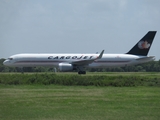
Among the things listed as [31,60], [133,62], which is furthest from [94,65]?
[31,60]

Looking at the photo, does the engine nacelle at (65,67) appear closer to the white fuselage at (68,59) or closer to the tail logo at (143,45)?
the white fuselage at (68,59)

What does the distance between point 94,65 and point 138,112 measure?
36254mm

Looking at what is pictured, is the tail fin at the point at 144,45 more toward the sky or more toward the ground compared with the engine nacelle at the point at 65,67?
more toward the sky

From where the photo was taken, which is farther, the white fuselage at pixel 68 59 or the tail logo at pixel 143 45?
the tail logo at pixel 143 45

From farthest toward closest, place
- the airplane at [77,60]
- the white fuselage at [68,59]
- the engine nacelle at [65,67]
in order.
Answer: the white fuselage at [68,59] → the airplane at [77,60] → the engine nacelle at [65,67]

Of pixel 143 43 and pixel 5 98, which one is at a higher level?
pixel 143 43

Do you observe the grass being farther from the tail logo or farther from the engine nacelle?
the tail logo

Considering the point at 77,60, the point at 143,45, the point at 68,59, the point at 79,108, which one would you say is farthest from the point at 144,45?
the point at 79,108

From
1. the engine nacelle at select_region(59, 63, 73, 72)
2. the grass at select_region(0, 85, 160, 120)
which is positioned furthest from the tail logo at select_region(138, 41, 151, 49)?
the grass at select_region(0, 85, 160, 120)

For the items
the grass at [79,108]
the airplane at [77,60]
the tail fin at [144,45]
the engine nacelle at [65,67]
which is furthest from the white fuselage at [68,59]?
the grass at [79,108]

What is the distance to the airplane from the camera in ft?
155

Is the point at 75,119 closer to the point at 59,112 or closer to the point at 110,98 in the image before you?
the point at 59,112

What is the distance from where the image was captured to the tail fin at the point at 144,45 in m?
50.8

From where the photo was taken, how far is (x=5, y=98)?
16391 mm
